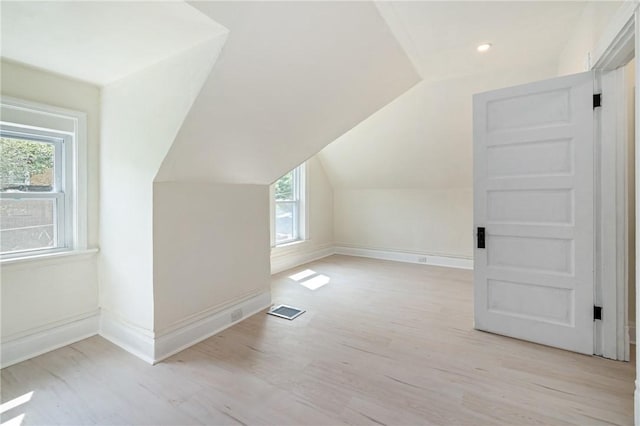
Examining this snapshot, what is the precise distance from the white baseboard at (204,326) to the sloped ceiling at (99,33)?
6.63ft

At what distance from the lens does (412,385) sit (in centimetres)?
188

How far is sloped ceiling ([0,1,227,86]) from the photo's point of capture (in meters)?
1.50

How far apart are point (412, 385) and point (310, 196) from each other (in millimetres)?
4154

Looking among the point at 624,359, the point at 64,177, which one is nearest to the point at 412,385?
the point at 624,359

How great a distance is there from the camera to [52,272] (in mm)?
2342

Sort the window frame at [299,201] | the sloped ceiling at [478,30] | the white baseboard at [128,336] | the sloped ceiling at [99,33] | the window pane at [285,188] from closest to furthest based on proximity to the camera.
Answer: the sloped ceiling at [99,33], the sloped ceiling at [478,30], the white baseboard at [128,336], the window pane at [285,188], the window frame at [299,201]

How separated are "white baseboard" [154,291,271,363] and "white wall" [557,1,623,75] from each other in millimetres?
3493

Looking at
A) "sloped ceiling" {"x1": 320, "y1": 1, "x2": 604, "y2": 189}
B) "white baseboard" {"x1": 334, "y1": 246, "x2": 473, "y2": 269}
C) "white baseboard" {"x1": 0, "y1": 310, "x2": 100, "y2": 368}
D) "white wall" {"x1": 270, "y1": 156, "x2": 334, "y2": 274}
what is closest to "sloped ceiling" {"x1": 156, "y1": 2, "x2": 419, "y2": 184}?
"sloped ceiling" {"x1": 320, "y1": 1, "x2": 604, "y2": 189}

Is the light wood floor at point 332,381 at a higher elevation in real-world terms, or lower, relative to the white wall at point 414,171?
lower

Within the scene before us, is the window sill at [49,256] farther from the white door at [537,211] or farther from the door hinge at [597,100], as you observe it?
the door hinge at [597,100]

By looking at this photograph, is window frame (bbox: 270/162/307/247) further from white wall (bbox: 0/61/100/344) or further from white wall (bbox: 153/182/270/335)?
white wall (bbox: 0/61/100/344)

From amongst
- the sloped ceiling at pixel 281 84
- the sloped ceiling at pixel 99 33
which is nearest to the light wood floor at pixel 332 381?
the sloped ceiling at pixel 281 84

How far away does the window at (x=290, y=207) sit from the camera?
202 inches

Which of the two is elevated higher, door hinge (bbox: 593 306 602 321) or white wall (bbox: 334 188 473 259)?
white wall (bbox: 334 188 473 259)
